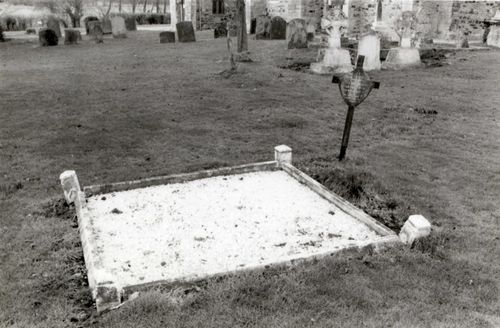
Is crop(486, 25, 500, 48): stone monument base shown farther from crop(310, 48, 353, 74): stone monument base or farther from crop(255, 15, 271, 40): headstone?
crop(255, 15, 271, 40): headstone

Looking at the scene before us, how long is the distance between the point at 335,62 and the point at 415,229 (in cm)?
982

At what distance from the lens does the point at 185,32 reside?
920 inches

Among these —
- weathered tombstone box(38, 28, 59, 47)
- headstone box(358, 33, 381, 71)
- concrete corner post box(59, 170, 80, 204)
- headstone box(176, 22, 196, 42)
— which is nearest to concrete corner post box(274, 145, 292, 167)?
concrete corner post box(59, 170, 80, 204)

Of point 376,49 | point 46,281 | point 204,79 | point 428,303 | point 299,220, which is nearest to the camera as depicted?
point 428,303

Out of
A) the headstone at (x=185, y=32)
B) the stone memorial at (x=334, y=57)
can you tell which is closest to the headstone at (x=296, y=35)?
the stone memorial at (x=334, y=57)

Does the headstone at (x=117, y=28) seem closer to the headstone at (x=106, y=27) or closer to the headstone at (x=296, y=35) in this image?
the headstone at (x=106, y=27)

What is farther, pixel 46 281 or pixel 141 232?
pixel 141 232

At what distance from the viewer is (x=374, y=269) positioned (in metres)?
4.20

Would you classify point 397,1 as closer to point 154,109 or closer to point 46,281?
point 154,109

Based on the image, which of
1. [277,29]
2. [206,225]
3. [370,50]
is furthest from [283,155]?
[277,29]

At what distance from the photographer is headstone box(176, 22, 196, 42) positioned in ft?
76.6

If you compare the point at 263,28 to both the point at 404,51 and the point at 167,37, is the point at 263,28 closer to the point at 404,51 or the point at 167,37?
the point at 167,37

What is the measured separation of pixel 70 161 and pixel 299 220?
13.3 ft

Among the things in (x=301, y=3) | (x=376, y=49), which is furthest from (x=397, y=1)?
(x=376, y=49)
